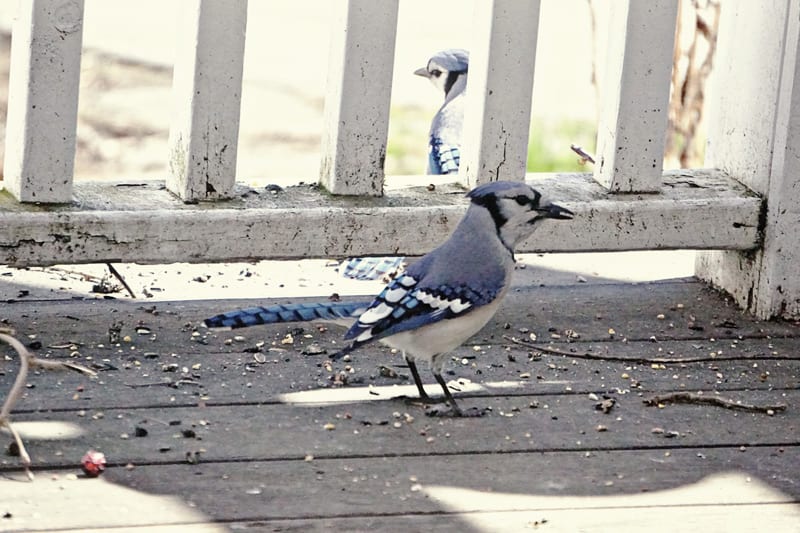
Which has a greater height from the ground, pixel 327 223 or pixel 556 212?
pixel 556 212

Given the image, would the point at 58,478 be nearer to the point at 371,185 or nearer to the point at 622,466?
the point at 622,466

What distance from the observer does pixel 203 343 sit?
4359mm

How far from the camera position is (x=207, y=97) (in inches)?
171

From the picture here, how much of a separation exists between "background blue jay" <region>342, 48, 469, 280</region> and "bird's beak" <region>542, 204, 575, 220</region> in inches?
43.8

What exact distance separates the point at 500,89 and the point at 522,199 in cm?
78

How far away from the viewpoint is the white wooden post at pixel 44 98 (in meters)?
Answer: 4.16

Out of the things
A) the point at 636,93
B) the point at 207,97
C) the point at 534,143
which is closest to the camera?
the point at 207,97

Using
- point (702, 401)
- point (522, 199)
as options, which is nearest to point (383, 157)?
point (522, 199)

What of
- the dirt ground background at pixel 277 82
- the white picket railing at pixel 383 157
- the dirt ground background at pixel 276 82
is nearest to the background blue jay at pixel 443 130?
the white picket railing at pixel 383 157

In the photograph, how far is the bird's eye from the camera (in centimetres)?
389

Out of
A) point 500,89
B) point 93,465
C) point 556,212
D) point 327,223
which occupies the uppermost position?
point 500,89

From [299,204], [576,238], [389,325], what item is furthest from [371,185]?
[389,325]

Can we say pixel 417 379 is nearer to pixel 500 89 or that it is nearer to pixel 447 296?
pixel 447 296

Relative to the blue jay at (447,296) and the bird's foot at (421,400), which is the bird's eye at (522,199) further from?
the bird's foot at (421,400)
